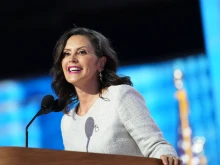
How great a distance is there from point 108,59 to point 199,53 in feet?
6.24

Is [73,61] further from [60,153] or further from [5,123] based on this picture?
[5,123]

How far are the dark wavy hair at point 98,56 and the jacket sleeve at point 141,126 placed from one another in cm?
21

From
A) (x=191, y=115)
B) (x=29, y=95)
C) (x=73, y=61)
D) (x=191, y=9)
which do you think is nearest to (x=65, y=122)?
(x=73, y=61)

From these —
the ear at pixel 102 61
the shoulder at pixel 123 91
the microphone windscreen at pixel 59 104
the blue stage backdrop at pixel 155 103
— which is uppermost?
the ear at pixel 102 61

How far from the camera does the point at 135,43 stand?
15.5 ft

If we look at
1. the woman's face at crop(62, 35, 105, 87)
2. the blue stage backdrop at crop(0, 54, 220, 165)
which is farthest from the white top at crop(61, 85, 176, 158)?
the blue stage backdrop at crop(0, 54, 220, 165)

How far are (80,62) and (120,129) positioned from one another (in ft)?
1.20

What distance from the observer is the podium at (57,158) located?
1697mm

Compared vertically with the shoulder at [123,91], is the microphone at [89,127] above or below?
below

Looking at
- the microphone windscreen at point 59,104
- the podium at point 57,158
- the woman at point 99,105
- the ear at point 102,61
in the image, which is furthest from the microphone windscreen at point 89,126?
the podium at point 57,158

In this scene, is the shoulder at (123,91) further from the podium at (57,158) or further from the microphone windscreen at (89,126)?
the podium at (57,158)

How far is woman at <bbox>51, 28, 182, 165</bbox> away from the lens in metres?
2.15

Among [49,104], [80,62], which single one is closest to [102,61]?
[80,62]

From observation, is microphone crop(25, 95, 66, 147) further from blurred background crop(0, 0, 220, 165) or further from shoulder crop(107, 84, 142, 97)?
blurred background crop(0, 0, 220, 165)
